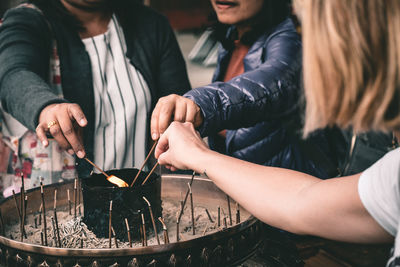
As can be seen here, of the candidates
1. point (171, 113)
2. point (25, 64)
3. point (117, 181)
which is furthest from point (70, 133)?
point (25, 64)

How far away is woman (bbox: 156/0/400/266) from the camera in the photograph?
2.71ft

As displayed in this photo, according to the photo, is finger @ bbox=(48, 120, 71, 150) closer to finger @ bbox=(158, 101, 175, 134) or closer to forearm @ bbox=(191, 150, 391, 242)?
finger @ bbox=(158, 101, 175, 134)

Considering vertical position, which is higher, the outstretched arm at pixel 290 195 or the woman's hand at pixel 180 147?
the woman's hand at pixel 180 147

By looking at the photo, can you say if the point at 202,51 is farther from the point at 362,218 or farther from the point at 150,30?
the point at 362,218

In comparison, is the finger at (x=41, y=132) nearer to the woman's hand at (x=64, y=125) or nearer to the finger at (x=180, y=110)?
the woman's hand at (x=64, y=125)

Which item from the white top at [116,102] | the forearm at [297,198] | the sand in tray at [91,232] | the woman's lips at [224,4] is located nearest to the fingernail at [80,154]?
the sand in tray at [91,232]

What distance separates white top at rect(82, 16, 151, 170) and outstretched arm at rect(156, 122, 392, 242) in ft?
3.06

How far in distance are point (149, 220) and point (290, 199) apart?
0.49 metres

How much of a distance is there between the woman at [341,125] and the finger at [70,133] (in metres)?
0.36

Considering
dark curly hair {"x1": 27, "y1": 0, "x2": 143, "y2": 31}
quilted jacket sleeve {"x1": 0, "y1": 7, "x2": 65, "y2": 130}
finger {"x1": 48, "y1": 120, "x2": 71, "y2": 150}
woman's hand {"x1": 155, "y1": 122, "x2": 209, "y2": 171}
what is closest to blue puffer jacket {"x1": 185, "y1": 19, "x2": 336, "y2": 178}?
woman's hand {"x1": 155, "y1": 122, "x2": 209, "y2": 171}

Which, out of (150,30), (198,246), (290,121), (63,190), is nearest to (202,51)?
(150,30)

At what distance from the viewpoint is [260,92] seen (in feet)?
5.56

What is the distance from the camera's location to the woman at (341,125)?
826 mm

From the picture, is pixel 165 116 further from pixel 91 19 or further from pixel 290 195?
pixel 91 19
